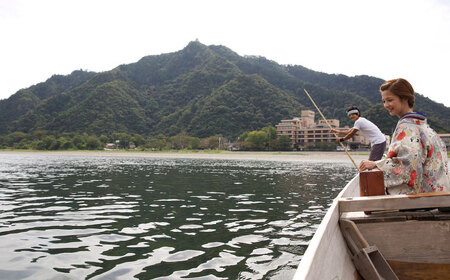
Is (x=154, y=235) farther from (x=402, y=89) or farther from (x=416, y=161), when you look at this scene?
(x=402, y=89)

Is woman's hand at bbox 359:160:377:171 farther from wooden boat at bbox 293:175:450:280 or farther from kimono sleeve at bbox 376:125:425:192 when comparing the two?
wooden boat at bbox 293:175:450:280

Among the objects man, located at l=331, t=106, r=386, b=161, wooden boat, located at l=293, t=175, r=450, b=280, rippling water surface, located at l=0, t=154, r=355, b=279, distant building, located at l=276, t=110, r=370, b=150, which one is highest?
distant building, located at l=276, t=110, r=370, b=150

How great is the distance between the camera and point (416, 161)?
10.8ft

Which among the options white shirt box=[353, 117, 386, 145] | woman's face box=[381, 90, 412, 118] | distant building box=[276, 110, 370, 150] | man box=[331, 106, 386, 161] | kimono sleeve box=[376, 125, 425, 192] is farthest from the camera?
distant building box=[276, 110, 370, 150]

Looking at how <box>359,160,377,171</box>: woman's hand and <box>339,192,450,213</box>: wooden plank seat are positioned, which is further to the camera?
<box>359,160,377,171</box>: woman's hand

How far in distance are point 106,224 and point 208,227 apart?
256 cm

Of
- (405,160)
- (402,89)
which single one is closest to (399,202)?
(405,160)

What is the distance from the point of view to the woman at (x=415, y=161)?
3.32 meters

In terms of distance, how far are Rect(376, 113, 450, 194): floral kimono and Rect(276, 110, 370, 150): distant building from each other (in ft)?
367

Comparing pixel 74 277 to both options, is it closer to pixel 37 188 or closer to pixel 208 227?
pixel 208 227

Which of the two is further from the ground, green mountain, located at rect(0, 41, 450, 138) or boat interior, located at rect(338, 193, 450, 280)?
green mountain, located at rect(0, 41, 450, 138)

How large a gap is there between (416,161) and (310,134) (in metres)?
122

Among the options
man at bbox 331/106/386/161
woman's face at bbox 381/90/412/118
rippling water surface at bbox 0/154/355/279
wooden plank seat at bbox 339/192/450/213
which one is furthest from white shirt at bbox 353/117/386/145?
wooden plank seat at bbox 339/192/450/213

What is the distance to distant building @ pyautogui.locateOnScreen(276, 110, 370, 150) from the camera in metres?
114
